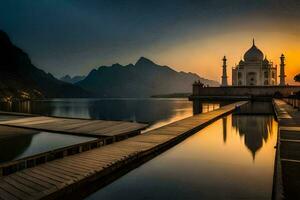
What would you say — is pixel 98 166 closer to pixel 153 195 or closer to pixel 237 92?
pixel 153 195

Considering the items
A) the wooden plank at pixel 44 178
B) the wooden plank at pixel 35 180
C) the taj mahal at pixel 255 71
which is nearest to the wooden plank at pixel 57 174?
the wooden plank at pixel 44 178

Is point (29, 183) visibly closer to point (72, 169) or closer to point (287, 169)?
point (72, 169)

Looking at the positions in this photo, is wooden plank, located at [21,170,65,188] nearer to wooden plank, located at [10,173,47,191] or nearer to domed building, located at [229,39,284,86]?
wooden plank, located at [10,173,47,191]

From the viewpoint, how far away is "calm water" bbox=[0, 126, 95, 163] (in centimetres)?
1565

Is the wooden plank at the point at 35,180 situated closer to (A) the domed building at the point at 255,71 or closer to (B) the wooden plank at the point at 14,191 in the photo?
(B) the wooden plank at the point at 14,191

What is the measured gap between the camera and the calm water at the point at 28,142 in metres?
15.6

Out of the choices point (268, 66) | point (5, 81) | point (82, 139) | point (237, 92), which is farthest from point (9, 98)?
Answer: point (82, 139)

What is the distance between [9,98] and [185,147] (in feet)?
546

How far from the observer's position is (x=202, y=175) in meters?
10.5

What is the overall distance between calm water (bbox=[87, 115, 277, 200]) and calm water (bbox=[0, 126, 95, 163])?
26.3ft

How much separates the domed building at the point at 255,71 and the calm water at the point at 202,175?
100 meters

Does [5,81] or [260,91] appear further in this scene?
[5,81]

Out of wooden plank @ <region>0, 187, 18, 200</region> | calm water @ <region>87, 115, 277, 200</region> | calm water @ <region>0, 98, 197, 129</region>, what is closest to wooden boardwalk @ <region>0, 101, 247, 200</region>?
wooden plank @ <region>0, 187, 18, 200</region>

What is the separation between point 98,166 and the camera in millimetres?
9375
